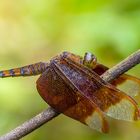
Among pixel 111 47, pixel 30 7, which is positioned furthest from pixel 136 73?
pixel 30 7

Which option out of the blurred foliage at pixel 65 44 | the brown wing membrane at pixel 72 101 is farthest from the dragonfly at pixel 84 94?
the blurred foliage at pixel 65 44

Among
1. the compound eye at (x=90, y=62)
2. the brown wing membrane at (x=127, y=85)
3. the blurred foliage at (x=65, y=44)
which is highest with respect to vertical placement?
the compound eye at (x=90, y=62)

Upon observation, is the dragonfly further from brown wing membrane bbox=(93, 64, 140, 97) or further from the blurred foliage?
the blurred foliage

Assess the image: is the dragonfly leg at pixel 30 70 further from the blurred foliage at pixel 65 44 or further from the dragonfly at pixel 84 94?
the blurred foliage at pixel 65 44

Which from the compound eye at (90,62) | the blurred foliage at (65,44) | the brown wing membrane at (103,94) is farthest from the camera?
the blurred foliage at (65,44)

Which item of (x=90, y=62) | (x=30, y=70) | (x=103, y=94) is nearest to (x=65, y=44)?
(x=30, y=70)

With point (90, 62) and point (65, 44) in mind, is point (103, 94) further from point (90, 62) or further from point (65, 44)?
point (65, 44)
